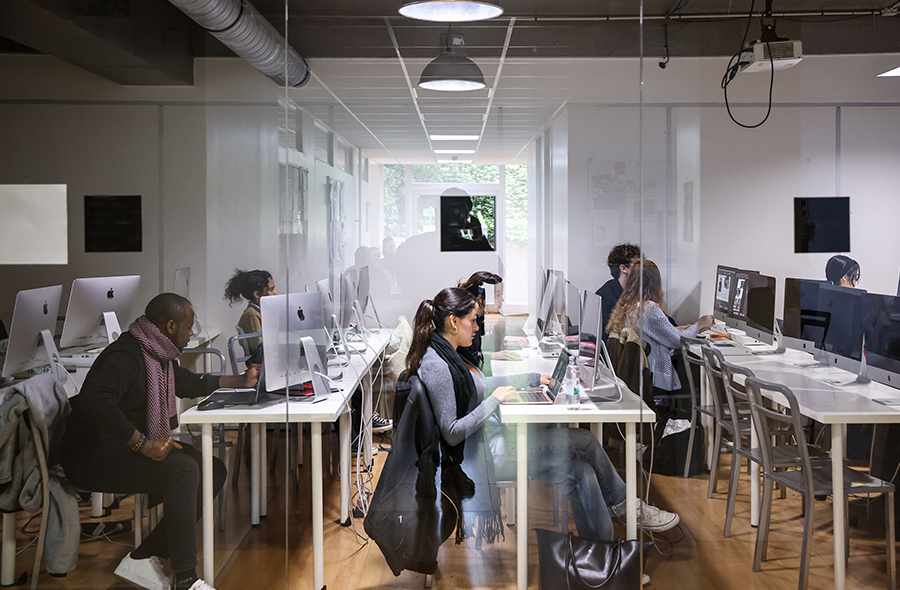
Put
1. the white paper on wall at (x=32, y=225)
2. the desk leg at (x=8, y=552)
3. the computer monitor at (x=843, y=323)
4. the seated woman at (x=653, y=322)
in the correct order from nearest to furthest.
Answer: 1. the desk leg at (x=8, y=552)
2. the white paper on wall at (x=32, y=225)
3. the seated woman at (x=653, y=322)
4. the computer monitor at (x=843, y=323)

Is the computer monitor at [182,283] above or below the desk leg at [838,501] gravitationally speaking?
above

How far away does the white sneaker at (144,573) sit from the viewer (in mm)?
2908

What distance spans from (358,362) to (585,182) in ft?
4.22

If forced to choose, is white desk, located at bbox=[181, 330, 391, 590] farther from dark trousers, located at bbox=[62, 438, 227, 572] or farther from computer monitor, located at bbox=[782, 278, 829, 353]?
computer monitor, located at bbox=[782, 278, 829, 353]

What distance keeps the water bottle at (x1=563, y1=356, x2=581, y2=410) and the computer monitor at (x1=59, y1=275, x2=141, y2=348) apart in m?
1.92

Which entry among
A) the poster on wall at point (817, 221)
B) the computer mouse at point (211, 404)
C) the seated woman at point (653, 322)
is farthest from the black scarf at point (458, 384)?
the poster on wall at point (817, 221)

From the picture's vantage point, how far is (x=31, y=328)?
9.48 ft

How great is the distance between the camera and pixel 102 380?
2.84m

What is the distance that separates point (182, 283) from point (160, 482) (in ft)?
2.84

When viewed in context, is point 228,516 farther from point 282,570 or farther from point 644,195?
point 644,195

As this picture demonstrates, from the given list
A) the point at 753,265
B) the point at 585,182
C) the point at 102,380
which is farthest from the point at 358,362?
the point at 753,265

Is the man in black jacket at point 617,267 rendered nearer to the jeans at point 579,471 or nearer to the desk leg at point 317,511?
the jeans at point 579,471

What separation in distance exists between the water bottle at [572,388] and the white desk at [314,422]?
31.5 inches

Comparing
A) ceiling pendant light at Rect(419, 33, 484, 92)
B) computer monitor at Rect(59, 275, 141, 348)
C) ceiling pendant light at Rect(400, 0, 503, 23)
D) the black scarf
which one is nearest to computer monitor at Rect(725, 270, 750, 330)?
the black scarf
